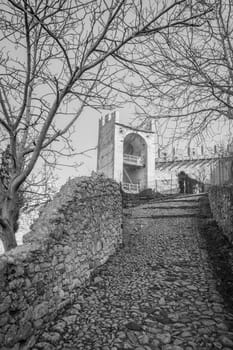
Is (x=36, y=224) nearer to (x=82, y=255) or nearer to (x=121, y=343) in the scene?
(x=82, y=255)

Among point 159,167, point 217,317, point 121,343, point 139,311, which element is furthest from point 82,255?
point 159,167

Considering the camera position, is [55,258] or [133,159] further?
[133,159]

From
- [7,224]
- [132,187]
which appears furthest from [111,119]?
[7,224]

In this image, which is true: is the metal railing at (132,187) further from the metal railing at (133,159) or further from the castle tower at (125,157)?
the metal railing at (133,159)

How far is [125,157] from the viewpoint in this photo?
2514 centimetres

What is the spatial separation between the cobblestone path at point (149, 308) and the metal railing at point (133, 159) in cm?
1864

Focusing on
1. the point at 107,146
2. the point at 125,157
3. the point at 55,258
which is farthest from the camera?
the point at 107,146

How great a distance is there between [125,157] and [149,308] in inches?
852

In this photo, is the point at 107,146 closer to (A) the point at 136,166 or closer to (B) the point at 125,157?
(B) the point at 125,157

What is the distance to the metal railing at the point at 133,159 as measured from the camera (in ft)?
82.1

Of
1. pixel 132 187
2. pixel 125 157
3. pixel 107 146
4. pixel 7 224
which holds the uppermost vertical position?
pixel 107 146

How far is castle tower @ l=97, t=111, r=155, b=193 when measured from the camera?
78.2 feet

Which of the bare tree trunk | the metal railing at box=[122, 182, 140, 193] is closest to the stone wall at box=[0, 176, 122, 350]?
the bare tree trunk

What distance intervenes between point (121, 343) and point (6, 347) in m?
1.42
